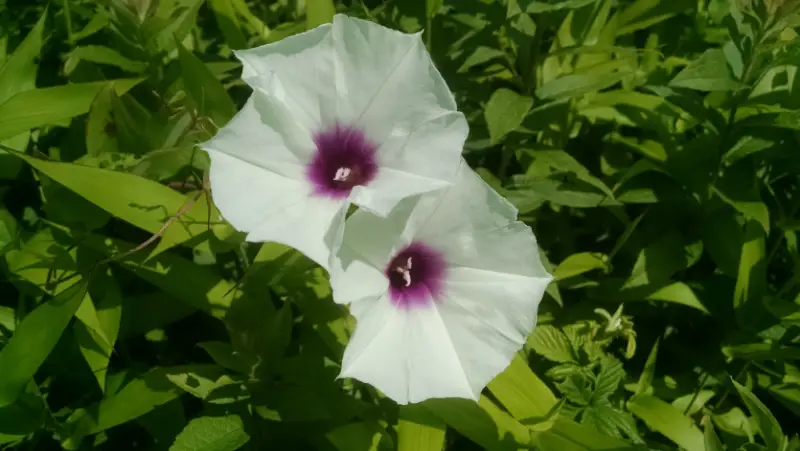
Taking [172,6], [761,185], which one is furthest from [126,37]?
[761,185]

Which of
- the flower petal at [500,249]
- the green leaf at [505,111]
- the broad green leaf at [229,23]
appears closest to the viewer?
the flower petal at [500,249]

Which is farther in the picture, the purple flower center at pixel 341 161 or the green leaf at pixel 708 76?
the green leaf at pixel 708 76

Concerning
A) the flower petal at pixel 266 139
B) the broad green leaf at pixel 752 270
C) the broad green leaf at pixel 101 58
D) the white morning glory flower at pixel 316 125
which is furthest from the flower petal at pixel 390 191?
the broad green leaf at pixel 752 270

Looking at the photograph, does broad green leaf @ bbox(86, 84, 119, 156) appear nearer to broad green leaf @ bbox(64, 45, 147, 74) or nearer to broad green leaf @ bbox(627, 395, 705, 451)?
broad green leaf @ bbox(64, 45, 147, 74)

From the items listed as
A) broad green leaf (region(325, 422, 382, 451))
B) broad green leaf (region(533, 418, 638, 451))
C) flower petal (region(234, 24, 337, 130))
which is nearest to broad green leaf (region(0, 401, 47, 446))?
broad green leaf (region(325, 422, 382, 451))

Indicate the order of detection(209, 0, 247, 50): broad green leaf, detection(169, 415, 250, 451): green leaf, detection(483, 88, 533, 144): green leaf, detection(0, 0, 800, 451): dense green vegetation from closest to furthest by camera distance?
detection(169, 415, 250, 451): green leaf → detection(0, 0, 800, 451): dense green vegetation → detection(483, 88, 533, 144): green leaf → detection(209, 0, 247, 50): broad green leaf

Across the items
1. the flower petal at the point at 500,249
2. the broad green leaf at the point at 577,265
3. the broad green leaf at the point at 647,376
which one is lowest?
the broad green leaf at the point at 647,376

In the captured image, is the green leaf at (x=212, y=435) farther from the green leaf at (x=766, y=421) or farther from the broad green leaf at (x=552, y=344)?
→ the green leaf at (x=766, y=421)

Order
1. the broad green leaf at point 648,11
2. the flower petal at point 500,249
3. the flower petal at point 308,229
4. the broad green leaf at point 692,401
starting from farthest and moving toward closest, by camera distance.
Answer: the broad green leaf at point 648,11 < the broad green leaf at point 692,401 < the flower petal at point 500,249 < the flower petal at point 308,229

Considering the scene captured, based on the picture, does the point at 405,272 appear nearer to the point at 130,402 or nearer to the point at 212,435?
the point at 212,435
